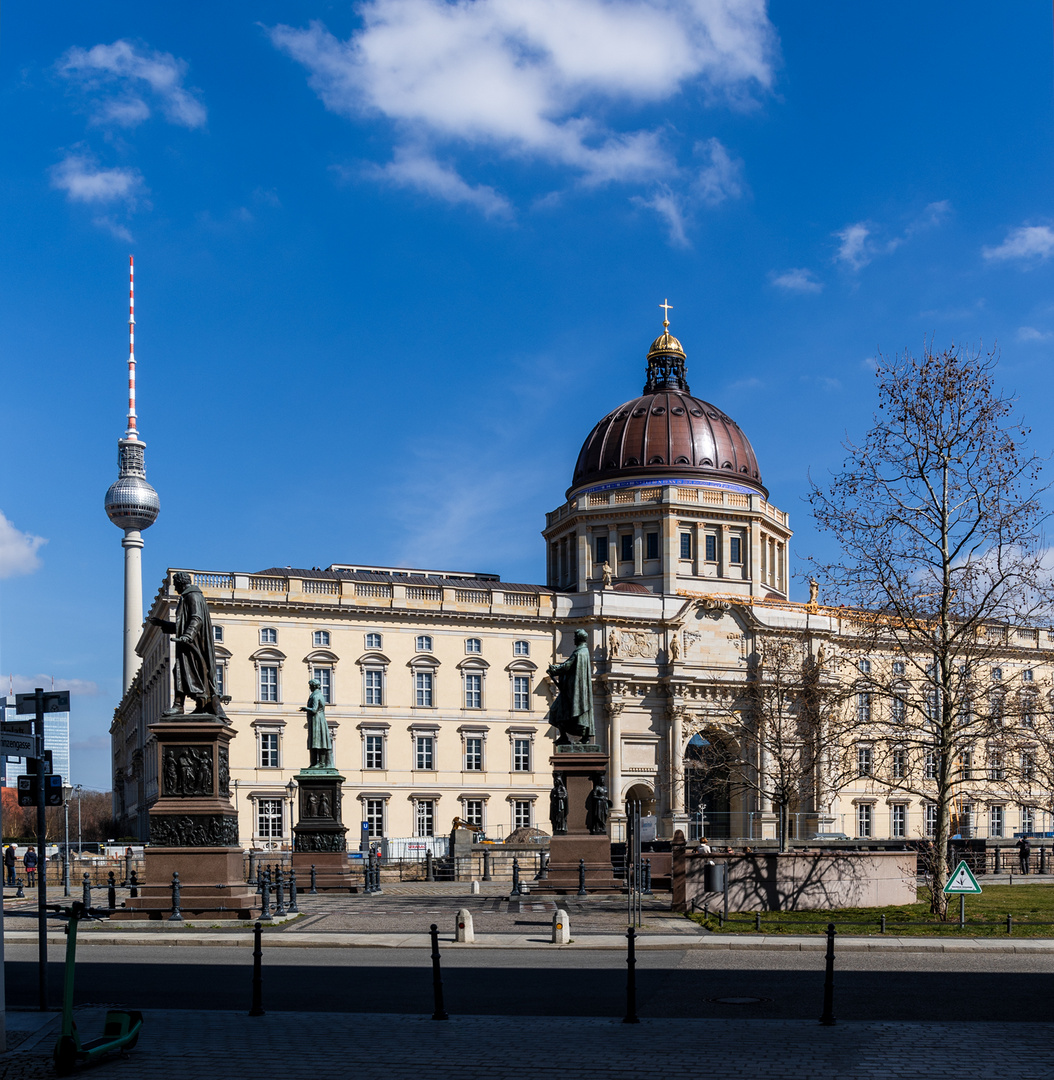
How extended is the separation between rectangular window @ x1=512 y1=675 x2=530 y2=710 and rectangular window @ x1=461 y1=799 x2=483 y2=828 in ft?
21.6

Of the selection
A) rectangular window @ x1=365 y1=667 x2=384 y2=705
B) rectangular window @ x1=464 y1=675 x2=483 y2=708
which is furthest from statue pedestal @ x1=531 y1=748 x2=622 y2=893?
rectangular window @ x1=464 y1=675 x2=483 y2=708

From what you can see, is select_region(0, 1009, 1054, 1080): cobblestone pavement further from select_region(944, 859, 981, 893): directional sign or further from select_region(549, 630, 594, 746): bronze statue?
select_region(549, 630, 594, 746): bronze statue

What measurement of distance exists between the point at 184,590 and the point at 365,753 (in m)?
56.2

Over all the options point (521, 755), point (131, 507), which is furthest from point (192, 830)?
point (131, 507)

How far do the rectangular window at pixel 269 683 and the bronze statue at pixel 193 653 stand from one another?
5361cm

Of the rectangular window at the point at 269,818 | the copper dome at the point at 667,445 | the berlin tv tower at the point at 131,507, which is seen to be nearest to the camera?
the rectangular window at the point at 269,818

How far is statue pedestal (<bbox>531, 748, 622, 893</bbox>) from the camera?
30.5 m

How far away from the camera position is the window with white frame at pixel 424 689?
81188mm

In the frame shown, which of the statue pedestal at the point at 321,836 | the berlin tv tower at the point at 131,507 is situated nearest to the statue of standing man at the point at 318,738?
the statue pedestal at the point at 321,836

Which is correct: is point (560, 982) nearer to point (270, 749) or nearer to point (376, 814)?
point (270, 749)

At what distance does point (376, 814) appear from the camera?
258 ft

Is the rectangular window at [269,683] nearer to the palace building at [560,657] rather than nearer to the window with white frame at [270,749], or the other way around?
the palace building at [560,657]

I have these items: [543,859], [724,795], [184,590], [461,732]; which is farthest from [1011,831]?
[184,590]

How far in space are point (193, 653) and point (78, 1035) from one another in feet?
42.7
